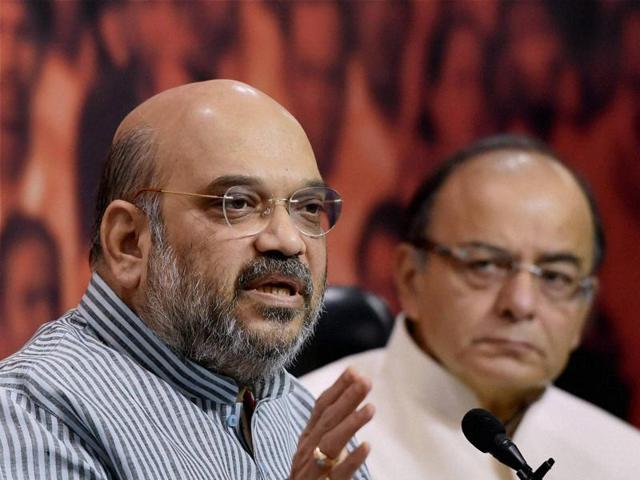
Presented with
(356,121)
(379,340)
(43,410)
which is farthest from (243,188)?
(356,121)

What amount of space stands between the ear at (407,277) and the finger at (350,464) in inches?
49.3

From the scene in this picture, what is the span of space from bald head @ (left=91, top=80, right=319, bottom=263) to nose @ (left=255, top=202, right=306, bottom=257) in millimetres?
78

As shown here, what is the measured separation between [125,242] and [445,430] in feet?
2.83

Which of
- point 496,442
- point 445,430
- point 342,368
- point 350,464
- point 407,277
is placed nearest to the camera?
point 350,464

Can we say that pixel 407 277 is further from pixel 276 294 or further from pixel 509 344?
pixel 276 294

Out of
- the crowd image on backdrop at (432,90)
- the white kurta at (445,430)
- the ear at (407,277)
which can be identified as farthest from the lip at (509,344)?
the crowd image on backdrop at (432,90)

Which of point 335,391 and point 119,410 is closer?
point 335,391

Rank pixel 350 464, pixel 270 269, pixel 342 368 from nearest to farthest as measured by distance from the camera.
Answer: pixel 350 464, pixel 270 269, pixel 342 368

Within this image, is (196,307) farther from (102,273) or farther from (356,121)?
(356,121)

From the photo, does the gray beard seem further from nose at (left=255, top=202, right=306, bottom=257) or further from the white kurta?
the white kurta

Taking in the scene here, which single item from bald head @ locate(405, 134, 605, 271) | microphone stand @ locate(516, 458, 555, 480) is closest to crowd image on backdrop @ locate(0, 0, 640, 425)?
bald head @ locate(405, 134, 605, 271)

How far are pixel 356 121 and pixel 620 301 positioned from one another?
1.05 m

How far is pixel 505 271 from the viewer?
240 centimetres

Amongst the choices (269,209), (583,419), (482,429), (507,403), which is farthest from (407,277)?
(482,429)
